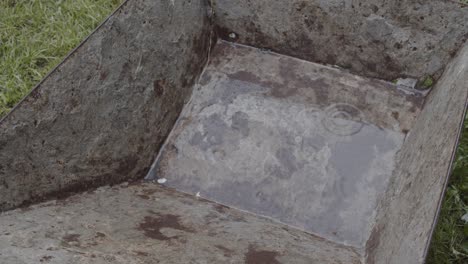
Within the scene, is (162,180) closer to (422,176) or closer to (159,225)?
(159,225)

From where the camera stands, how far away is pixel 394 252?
69.6 inches

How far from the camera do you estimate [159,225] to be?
2104mm

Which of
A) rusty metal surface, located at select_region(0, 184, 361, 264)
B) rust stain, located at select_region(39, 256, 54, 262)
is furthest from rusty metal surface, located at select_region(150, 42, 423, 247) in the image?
rust stain, located at select_region(39, 256, 54, 262)

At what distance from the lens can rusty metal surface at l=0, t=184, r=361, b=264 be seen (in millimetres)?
1652

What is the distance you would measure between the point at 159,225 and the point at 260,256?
457 mm

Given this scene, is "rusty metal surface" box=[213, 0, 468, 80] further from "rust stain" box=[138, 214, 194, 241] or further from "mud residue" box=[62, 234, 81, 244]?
"mud residue" box=[62, 234, 81, 244]

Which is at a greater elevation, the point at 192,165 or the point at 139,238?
the point at 192,165

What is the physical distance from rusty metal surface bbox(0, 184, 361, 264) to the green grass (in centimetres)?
129

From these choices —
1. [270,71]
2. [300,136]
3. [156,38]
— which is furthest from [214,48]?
[300,136]

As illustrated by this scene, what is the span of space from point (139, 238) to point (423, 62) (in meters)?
1.68

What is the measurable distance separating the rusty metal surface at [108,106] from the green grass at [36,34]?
1.05 m

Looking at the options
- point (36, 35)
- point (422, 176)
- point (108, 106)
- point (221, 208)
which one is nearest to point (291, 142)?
point (221, 208)

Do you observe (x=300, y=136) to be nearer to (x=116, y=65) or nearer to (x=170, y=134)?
(x=170, y=134)

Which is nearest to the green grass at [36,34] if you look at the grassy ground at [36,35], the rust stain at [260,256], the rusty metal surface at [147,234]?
the grassy ground at [36,35]
